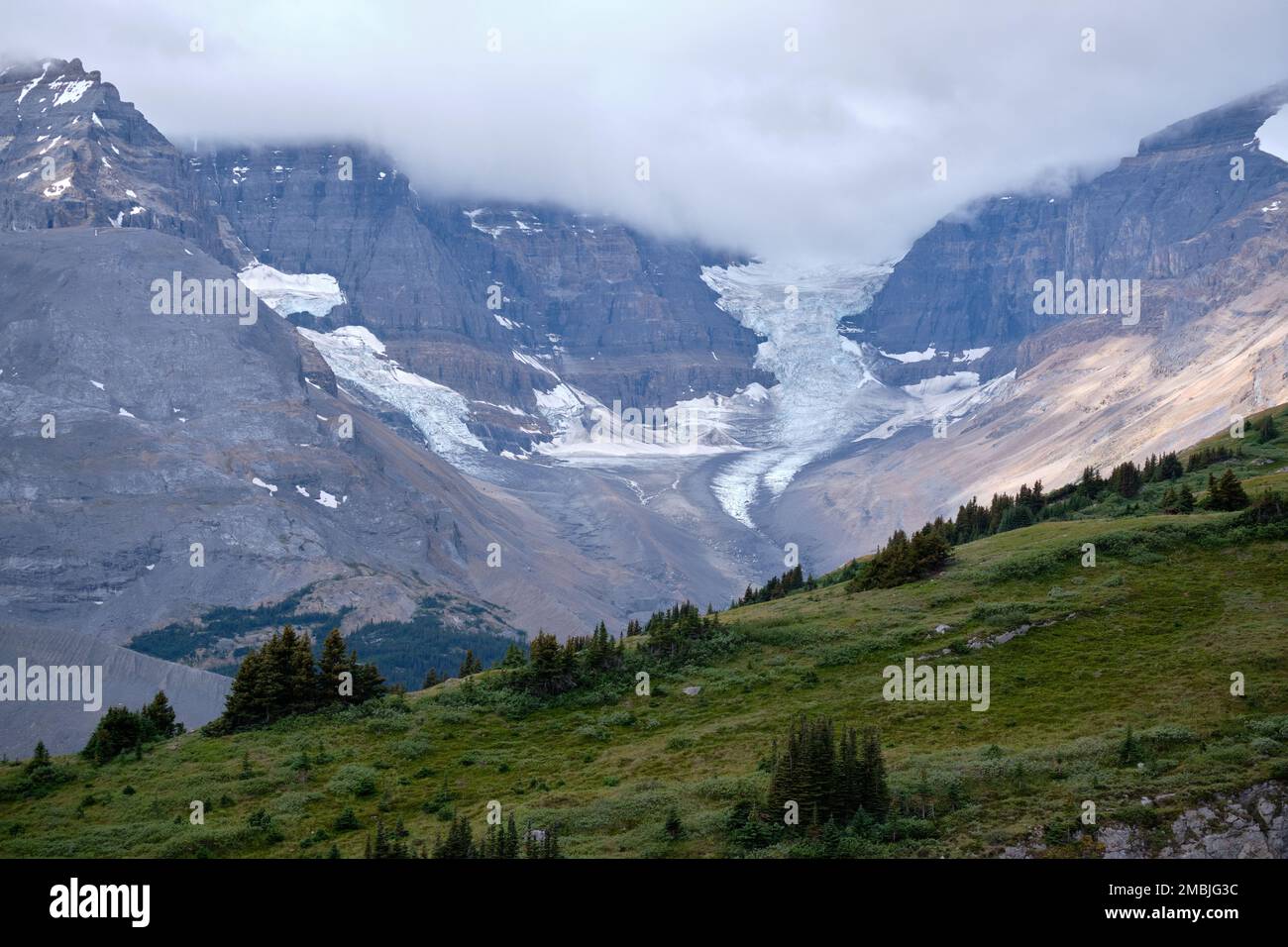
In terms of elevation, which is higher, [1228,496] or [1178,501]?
[1178,501]

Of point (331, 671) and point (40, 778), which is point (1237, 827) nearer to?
point (331, 671)

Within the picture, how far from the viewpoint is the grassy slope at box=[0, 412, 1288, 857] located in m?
52.1

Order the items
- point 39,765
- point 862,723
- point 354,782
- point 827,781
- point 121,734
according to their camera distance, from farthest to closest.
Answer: point 121,734
point 39,765
point 862,723
point 354,782
point 827,781

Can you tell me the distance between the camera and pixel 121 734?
71.5m

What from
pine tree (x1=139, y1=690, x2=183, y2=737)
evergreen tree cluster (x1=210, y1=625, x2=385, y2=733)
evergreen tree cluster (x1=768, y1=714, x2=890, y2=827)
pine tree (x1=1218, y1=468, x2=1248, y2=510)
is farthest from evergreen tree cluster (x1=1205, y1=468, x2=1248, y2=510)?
pine tree (x1=139, y1=690, x2=183, y2=737)

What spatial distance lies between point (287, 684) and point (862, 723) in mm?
34665

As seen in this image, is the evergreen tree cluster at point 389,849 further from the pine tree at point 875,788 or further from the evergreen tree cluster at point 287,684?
the evergreen tree cluster at point 287,684

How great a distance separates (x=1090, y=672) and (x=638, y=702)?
25.9 metres

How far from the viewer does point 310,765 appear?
214ft

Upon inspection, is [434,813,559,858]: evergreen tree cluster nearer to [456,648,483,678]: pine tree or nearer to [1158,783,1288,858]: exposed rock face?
[1158,783,1288,858]: exposed rock face

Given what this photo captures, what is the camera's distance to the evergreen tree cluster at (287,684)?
245ft

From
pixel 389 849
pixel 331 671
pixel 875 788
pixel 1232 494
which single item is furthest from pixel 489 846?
pixel 1232 494

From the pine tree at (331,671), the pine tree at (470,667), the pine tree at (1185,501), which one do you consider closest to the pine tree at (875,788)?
the pine tree at (331,671)

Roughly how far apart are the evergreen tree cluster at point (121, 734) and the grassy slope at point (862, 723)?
1704 mm
